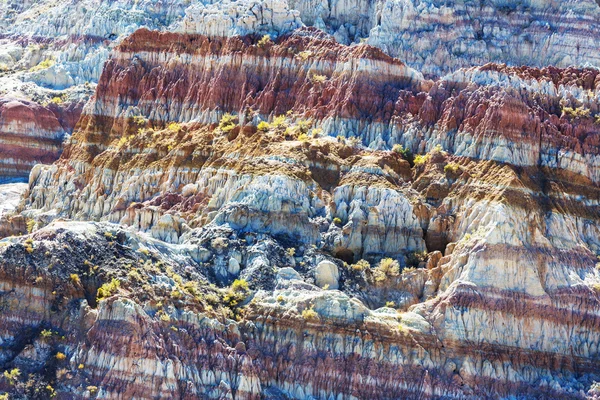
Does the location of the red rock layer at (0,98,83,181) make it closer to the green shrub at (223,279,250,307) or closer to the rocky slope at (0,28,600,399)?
the rocky slope at (0,28,600,399)

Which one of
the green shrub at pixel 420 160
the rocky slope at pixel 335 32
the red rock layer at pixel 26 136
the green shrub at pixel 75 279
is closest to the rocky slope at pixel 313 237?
→ the green shrub at pixel 420 160

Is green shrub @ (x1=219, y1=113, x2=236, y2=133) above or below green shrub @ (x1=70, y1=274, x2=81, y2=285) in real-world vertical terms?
above

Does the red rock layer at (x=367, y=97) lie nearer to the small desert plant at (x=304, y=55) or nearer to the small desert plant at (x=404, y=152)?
the small desert plant at (x=304, y=55)

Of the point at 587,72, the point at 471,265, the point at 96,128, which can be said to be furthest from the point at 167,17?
the point at 471,265

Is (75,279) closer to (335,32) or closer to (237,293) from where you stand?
(237,293)

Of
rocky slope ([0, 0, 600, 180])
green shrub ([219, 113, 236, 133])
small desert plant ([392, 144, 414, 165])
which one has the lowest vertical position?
small desert plant ([392, 144, 414, 165])

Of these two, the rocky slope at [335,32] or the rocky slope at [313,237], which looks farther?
the rocky slope at [335,32]

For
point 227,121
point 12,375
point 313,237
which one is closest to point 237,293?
point 313,237

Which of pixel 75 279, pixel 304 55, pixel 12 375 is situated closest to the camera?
pixel 12 375

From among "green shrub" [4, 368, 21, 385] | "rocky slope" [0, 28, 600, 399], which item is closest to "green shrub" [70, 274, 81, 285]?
"rocky slope" [0, 28, 600, 399]
